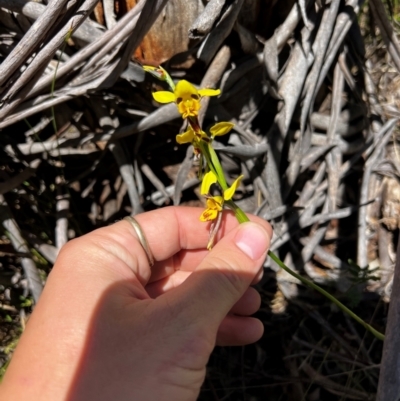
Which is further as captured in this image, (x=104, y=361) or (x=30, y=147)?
(x=30, y=147)

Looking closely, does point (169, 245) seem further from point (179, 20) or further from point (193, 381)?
point (179, 20)

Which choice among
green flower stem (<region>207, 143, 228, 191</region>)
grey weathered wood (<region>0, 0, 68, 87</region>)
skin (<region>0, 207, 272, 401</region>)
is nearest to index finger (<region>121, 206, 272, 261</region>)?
skin (<region>0, 207, 272, 401</region>)

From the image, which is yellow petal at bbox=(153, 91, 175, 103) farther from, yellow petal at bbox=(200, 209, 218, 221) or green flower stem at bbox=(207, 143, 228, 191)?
yellow petal at bbox=(200, 209, 218, 221)

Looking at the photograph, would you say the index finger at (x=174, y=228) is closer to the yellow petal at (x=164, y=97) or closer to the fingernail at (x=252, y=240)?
the fingernail at (x=252, y=240)

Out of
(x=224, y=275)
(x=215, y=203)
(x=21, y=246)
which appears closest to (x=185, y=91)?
(x=215, y=203)

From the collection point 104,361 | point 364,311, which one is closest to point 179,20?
point 104,361

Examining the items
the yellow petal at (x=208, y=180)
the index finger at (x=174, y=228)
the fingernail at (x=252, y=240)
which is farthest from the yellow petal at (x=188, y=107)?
the index finger at (x=174, y=228)

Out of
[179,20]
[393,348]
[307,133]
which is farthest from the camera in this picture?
[307,133]
